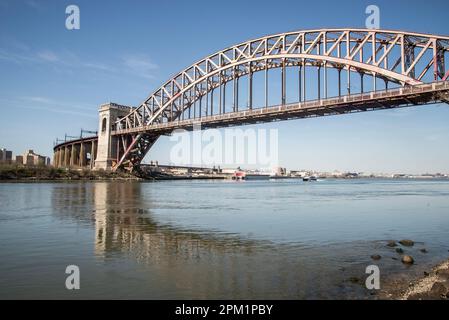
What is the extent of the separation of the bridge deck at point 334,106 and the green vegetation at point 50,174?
62.7 ft

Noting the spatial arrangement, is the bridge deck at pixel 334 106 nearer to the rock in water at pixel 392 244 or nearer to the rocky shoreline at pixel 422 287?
the rock in water at pixel 392 244

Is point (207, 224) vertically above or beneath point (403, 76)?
beneath

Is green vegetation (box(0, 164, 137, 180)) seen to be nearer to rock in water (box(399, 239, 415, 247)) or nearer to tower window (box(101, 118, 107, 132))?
tower window (box(101, 118, 107, 132))

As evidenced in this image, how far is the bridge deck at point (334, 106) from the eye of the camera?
42062 mm

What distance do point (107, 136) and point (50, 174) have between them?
22621mm

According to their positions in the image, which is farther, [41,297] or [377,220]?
[377,220]

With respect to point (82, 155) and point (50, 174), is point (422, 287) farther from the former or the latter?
point (82, 155)

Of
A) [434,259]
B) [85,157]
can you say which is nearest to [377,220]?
[434,259]

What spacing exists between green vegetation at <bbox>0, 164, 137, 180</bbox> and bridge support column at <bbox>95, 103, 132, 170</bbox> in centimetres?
674

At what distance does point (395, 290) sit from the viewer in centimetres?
898

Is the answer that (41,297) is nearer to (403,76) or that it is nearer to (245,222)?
(245,222)

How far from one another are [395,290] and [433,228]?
13.0 meters

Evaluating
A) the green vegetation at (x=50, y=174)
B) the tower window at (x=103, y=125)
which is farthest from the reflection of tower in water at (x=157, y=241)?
the tower window at (x=103, y=125)

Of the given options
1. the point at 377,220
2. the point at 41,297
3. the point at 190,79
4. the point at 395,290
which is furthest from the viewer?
the point at 190,79
